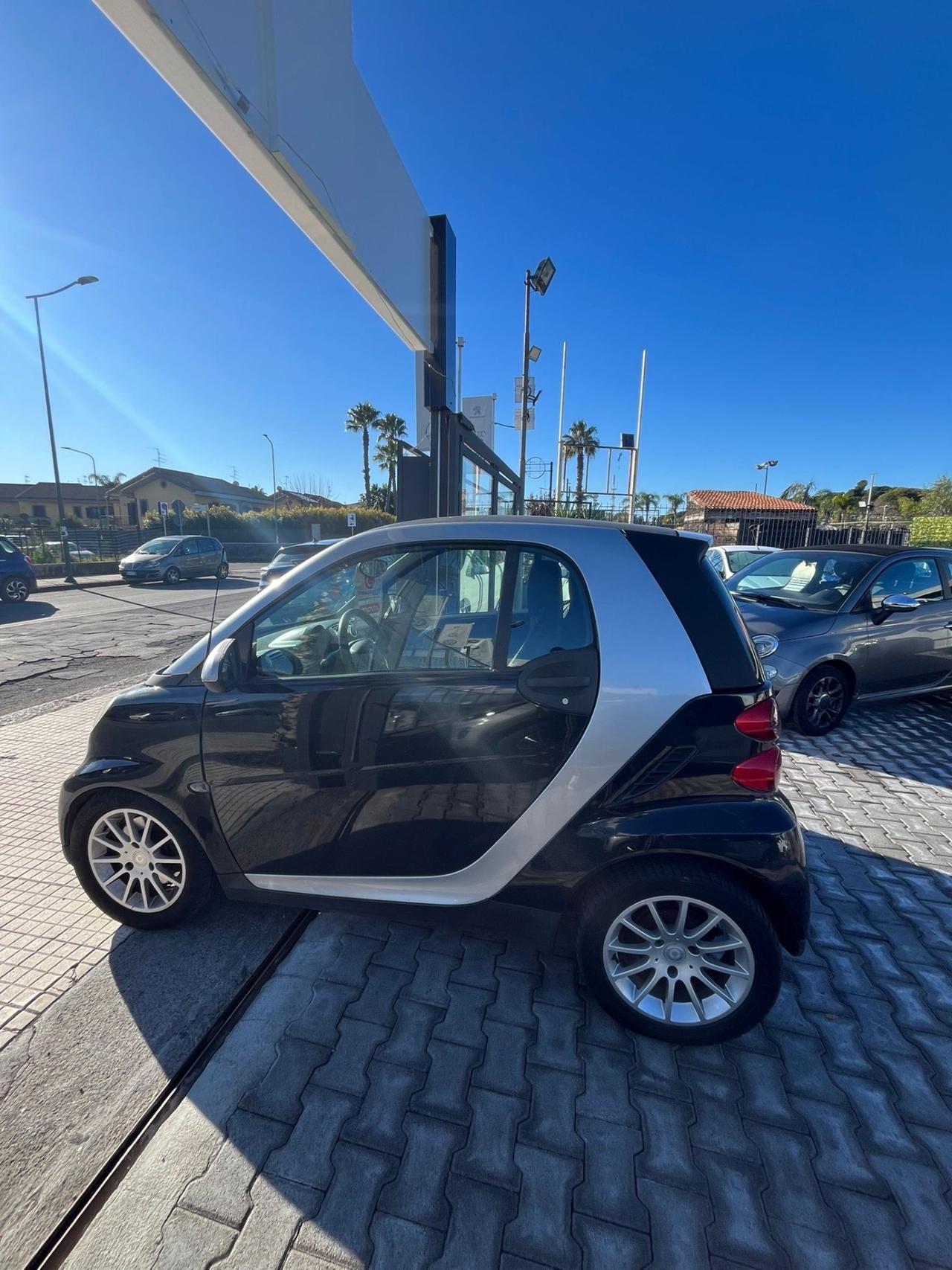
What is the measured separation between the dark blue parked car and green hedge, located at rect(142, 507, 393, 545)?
73.8 feet

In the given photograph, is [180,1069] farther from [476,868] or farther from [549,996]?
[549,996]

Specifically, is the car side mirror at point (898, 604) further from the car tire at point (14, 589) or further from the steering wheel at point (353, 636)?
the car tire at point (14, 589)

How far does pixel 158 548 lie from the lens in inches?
779

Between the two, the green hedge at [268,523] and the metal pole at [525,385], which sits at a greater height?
the metal pole at [525,385]

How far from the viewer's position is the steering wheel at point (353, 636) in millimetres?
2180

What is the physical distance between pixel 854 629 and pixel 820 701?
27.1 inches

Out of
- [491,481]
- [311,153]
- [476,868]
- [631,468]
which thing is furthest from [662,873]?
[631,468]

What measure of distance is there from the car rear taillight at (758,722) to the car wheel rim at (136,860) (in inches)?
87.3

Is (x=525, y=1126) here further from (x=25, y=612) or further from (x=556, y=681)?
(x=25, y=612)

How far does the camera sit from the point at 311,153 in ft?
14.6

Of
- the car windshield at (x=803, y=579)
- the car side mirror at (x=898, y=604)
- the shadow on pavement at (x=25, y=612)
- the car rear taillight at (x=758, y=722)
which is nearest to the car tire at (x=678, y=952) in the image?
the car rear taillight at (x=758, y=722)

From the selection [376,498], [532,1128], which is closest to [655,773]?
[532,1128]

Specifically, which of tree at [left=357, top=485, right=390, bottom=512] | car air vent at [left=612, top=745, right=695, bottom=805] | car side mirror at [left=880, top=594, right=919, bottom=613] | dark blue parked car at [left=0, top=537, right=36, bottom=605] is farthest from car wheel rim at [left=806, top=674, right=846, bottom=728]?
tree at [left=357, top=485, right=390, bottom=512]

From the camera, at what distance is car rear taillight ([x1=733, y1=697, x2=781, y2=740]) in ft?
6.08
